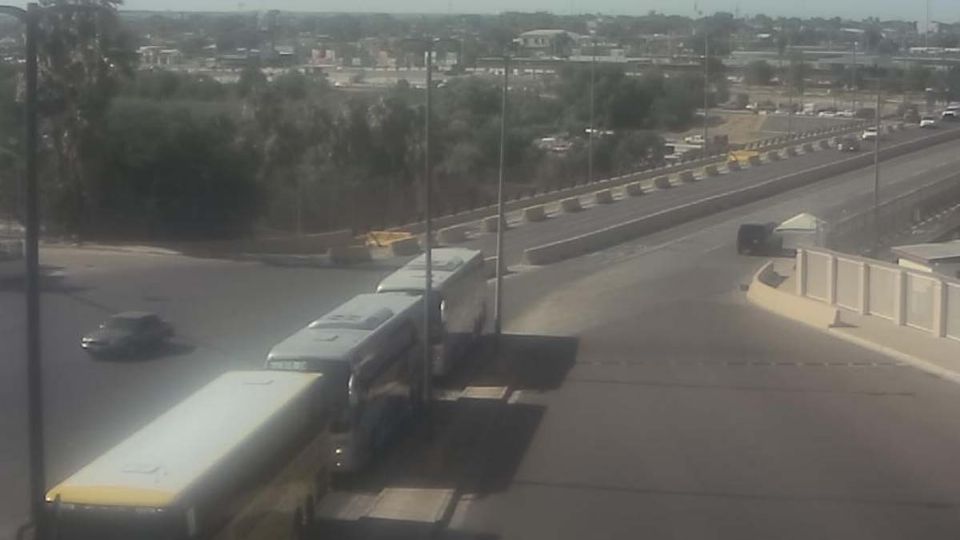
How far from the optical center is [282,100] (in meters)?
49.6

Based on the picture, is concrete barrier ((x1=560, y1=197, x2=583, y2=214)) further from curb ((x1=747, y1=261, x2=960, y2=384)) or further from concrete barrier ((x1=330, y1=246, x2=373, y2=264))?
curb ((x1=747, y1=261, x2=960, y2=384))

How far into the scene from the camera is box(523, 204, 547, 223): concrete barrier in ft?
Answer: 145

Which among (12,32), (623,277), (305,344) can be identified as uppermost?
(12,32)

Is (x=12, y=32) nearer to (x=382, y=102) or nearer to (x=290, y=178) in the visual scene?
(x=290, y=178)

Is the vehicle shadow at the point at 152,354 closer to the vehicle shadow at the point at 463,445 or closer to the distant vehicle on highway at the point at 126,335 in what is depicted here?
the distant vehicle on highway at the point at 126,335

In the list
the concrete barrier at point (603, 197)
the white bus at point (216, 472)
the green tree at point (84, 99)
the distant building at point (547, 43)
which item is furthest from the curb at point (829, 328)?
the distant building at point (547, 43)

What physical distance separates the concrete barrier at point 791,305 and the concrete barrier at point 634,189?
798 inches

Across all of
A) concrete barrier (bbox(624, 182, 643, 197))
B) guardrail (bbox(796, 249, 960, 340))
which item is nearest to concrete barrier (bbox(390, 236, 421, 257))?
guardrail (bbox(796, 249, 960, 340))

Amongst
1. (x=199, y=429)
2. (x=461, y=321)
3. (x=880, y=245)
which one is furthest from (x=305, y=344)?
(x=880, y=245)

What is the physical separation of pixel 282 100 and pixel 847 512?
1535 inches

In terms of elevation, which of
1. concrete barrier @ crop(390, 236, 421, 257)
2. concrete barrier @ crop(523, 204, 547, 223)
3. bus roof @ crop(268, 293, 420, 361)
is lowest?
concrete barrier @ crop(523, 204, 547, 223)

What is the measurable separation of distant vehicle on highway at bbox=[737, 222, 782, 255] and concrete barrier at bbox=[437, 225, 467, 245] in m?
6.68

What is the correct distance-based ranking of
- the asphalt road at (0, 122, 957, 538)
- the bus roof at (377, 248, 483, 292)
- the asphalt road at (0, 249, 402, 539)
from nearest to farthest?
the asphalt road at (0, 122, 957, 538), the asphalt road at (0, 249, 402, 539), the bus roof at (377, 248, 483, 292)

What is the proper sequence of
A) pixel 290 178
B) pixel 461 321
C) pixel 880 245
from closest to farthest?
pixel 461 321 < pixel 880 245 < pixel 290 178
